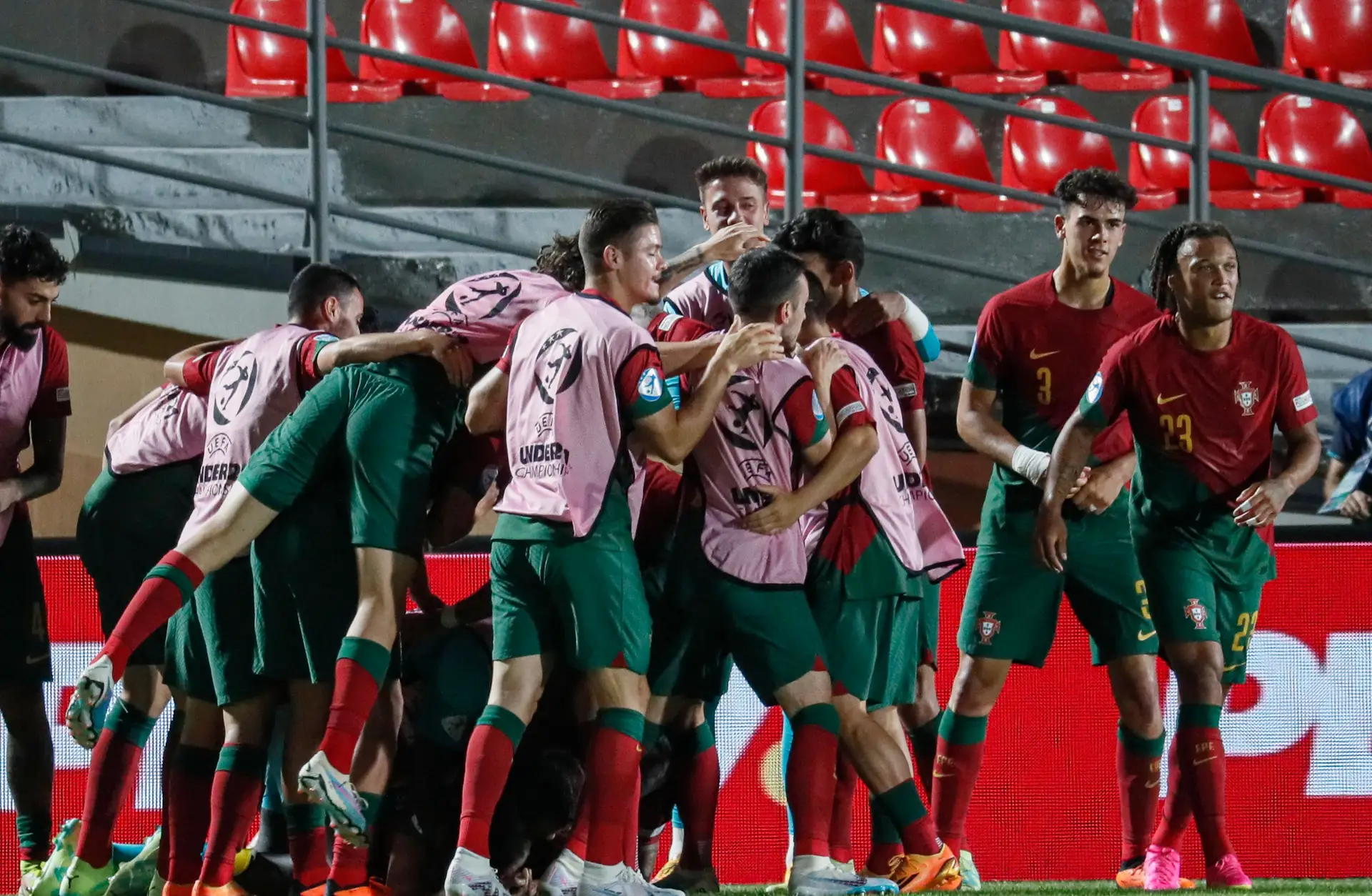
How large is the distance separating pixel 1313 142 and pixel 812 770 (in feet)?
19.3

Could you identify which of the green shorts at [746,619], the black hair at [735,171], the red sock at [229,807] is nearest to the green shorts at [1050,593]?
the green shorts at [746,619]

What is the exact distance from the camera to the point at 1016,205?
905 cm

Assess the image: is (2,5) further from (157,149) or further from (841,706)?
(841,706)

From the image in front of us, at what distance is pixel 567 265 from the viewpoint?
5422mm

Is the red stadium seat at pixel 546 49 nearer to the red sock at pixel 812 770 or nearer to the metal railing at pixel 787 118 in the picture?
the metal railing at pixel 787 118

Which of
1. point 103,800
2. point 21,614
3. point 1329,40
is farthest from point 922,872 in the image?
point 1329,40

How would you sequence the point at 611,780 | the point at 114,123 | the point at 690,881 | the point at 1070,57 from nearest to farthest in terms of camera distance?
the point at 611,780
the point at 690,881
the point at 114,123
the point at 1070,57

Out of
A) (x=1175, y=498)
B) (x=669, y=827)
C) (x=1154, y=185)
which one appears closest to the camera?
(x=1175, y=498)

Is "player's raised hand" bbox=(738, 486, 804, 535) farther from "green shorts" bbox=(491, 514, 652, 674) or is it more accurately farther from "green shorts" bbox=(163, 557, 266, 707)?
"green shorts" bbox=(163, 557, 266, 707)

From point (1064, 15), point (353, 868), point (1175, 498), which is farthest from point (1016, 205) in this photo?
point (353, 868)

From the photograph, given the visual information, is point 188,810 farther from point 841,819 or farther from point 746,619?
point 841,819

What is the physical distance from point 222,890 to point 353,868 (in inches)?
15.5

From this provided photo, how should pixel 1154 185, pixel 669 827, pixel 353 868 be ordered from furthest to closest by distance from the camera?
pixel 1154 185 → pixel 669 827 → pixel 353 868

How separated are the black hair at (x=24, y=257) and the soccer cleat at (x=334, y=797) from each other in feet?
7.24
